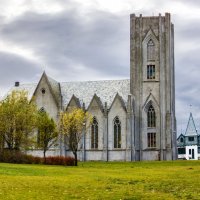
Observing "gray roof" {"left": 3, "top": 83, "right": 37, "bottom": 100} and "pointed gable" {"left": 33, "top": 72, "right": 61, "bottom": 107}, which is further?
"gray roof" {"left": 3, "top": 83, "right": 37, "bottom": 100}

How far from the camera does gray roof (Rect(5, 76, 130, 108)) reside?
9775 centimetres

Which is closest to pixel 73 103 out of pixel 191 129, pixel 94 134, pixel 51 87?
pixel 51 87

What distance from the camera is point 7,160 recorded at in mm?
64000

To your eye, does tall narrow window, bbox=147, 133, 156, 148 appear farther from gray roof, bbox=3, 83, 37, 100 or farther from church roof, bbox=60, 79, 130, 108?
gray roof, bbox=3, 83, 37, 100

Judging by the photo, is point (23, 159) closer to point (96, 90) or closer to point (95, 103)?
point (95, 103)

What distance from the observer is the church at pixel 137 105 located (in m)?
93.2

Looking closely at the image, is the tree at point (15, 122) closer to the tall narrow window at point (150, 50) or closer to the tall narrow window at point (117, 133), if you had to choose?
the tall narrow window at point (117, 133)

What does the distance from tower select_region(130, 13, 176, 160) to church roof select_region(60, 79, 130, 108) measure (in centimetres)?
300

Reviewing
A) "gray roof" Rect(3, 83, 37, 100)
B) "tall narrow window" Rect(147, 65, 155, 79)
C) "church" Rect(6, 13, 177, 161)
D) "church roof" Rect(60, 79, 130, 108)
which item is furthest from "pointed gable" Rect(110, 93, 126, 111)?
"gray roof" Rect(3, 83, 37, 100)

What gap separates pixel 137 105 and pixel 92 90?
10.5 meters

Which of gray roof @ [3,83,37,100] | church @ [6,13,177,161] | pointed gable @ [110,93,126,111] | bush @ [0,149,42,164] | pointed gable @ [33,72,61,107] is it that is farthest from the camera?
gray roof @ [3,83,37,100]

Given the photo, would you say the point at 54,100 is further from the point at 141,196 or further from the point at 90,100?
the point at 141,196

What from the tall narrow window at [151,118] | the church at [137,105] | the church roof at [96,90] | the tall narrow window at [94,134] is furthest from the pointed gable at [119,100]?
the tall narrow window at [151,118]

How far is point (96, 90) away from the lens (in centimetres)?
10050
